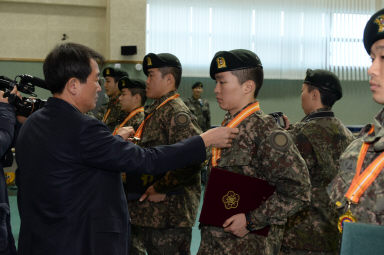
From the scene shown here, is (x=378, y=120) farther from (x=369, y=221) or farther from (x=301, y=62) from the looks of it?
(x=301, y=62)

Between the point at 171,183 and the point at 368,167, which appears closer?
the point at 368,167

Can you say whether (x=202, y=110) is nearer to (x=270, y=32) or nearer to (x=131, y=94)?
(x=270, y=32)

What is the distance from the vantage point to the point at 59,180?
6.25 ft

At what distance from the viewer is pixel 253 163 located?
7.04 feet

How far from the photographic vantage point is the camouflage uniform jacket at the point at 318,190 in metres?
3.13

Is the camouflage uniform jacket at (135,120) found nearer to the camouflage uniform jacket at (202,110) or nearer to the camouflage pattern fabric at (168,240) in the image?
the camouflage pattern fabric at (168,240)

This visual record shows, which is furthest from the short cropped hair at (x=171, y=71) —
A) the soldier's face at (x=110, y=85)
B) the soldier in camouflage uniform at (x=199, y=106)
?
the soldier in camouflage uniform at (x=199, y=106)

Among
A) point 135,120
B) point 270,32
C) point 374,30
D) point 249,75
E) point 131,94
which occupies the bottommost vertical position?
point 135,120

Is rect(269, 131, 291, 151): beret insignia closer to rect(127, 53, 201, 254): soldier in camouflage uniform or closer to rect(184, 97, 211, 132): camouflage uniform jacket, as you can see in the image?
rect(127, 53, 201, 254): soldier in camouflage uniform

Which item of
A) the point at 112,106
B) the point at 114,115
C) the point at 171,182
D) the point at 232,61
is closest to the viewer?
the point at 232,61

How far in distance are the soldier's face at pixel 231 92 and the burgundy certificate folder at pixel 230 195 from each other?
428mm

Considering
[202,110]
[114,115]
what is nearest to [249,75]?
[114,115]

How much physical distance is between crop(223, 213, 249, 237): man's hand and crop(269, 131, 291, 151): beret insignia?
344 millimetres

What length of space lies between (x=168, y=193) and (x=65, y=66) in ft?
4.94
